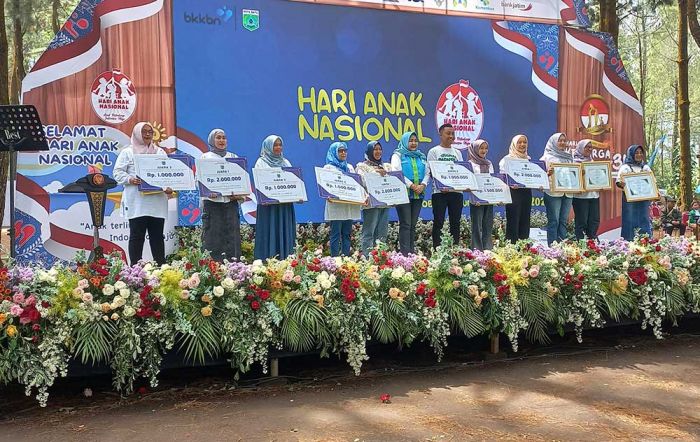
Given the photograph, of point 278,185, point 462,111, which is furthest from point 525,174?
point 278,185

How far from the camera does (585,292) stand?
13.8ft

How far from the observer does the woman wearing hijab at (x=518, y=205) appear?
247 inches

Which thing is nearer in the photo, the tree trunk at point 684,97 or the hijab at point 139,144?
the hijab at point 139,144

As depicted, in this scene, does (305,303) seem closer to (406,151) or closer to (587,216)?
(406,151)

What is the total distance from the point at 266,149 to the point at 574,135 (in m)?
4.97

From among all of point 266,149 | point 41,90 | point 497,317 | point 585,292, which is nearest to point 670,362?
point 585,292

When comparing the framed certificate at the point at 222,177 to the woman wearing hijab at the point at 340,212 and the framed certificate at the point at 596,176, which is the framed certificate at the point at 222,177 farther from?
the framed certificate at the point at 596,176

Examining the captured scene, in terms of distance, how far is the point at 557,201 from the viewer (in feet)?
21.7

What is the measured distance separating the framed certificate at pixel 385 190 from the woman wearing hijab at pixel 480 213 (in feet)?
3.00

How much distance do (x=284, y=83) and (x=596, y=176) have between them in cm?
360

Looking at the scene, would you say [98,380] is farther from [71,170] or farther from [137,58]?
[137,58]

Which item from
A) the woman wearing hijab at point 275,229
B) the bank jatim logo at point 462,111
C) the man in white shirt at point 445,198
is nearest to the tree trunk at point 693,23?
the bank jatim logo at point 462,111

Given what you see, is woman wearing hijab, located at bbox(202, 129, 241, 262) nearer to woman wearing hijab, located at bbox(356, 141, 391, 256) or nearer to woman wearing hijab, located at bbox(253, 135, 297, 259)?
woman wearing hijab, located at bbox(253, 135, 297, 259)

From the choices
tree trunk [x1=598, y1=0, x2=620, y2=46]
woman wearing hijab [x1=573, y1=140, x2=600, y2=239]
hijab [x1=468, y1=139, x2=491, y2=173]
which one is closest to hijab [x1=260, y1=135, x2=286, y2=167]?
hijab [x1=468, y1=139, x2=491, y2=173]
